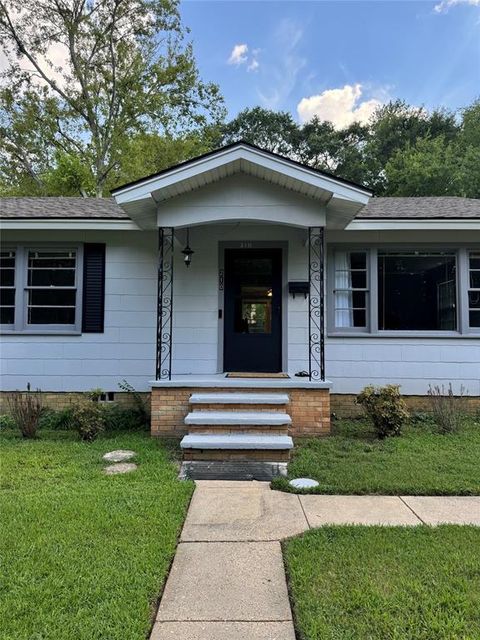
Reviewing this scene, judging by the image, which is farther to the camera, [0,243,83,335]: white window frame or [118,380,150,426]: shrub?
[0,243,83,335]: white window frame

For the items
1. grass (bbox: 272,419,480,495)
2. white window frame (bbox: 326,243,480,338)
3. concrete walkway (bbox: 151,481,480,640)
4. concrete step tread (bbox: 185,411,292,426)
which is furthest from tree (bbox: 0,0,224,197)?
concrete walkway (bbox: 151,481,480,640)

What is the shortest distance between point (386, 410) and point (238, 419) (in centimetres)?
210

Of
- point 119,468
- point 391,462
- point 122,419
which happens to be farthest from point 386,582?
point 122,419

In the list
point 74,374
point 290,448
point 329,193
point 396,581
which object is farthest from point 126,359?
point 396,581

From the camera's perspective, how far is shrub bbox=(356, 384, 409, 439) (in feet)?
18.9

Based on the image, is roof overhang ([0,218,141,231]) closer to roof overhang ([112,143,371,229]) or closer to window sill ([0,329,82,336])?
roof overhang ([112,143,371,229])

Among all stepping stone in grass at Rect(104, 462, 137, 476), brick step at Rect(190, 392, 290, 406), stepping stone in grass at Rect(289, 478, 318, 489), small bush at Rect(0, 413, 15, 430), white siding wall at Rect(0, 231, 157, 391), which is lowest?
stepping stone in grass at Rect(289, 478, 318, 489)

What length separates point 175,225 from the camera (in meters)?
6.09

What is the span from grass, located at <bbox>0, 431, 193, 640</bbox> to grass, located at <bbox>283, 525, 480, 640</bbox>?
908 mm

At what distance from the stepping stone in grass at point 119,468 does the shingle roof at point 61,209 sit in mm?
3977

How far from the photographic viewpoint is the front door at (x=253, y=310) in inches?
287

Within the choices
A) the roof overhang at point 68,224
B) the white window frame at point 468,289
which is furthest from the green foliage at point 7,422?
the white window frame at point 468,289

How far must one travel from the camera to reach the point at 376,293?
7133 mm

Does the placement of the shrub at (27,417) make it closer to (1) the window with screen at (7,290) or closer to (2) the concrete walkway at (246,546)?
(1) the window with screen at (7,290)
